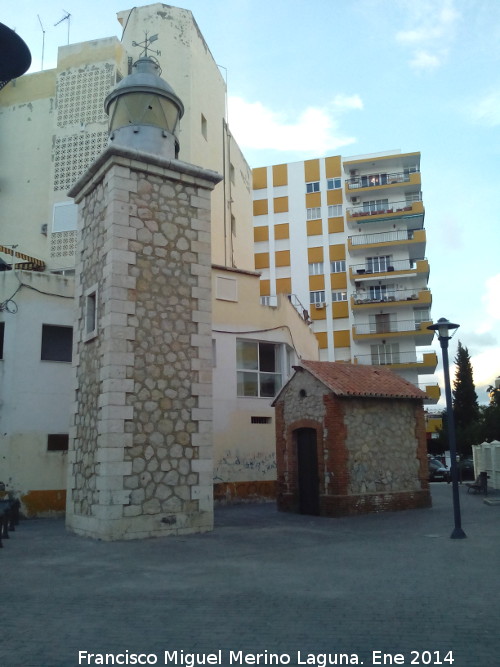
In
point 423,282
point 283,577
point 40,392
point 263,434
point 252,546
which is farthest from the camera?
point 423,282

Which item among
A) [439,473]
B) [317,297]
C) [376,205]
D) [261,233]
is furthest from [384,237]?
[439,473]

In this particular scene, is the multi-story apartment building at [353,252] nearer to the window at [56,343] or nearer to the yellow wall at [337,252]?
the yellow wall at [337,252]

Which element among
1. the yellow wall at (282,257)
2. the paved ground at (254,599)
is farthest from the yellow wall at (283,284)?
the paved ground at (254,599)

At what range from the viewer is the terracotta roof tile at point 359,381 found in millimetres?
14812

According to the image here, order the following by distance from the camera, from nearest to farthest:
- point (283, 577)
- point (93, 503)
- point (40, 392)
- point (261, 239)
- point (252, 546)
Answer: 1. point (283, 577)
2. point (252, 546)
3. point (93, 503)
4. point (40, 392)
5. point (261, 239)

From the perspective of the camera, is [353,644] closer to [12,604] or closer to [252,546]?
[12,604]

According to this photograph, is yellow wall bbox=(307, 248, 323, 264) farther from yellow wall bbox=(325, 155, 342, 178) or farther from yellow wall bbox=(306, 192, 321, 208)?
yellow wall bbox=(325, 155, 342, 178)

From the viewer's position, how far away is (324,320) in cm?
4216

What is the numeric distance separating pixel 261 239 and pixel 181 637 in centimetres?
4063

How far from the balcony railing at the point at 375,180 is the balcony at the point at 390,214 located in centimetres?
145

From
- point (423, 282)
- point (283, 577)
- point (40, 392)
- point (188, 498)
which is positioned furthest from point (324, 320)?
point (283, 577)

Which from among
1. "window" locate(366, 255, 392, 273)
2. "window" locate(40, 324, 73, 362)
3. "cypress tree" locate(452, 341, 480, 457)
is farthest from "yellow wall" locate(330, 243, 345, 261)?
"window" locate(40, 324, 73, 362)

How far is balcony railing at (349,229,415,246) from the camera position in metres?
41.2

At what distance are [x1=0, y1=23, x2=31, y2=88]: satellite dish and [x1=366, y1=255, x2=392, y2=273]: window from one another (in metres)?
29.3
